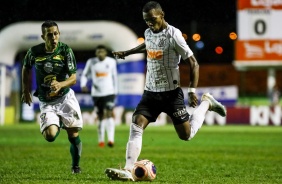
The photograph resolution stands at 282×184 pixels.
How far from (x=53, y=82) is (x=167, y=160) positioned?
4135mm

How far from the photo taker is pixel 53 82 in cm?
992

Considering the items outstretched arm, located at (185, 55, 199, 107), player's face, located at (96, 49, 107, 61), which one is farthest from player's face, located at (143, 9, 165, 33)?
player's face, located at (96, 49, 107, 61)

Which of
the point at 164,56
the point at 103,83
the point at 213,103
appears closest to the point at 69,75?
the point at 164,56

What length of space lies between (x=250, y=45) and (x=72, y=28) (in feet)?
26.3

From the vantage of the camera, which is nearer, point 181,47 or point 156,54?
point 181,47

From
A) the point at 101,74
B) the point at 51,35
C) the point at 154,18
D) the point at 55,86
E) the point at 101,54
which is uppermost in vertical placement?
the point at 101,54

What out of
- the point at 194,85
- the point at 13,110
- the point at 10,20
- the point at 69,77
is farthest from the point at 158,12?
the point at 10,20

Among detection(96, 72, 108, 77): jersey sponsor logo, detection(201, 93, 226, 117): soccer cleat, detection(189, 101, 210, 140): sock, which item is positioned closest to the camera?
detection(189, 101, 210, 140): sock

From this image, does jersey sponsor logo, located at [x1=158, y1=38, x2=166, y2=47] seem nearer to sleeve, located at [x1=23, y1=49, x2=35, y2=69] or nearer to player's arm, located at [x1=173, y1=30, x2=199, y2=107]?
player's arm, located at [x1=173, y1=30, x2=199, y2=107]

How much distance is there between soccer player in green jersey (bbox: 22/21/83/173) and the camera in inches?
397

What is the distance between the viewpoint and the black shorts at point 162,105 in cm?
981

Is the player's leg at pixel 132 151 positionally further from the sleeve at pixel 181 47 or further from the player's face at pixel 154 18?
the player's face at pixel 154 18

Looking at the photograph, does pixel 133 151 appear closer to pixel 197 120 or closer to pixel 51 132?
pixel 51 132

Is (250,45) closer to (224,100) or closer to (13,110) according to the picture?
(224,100)
